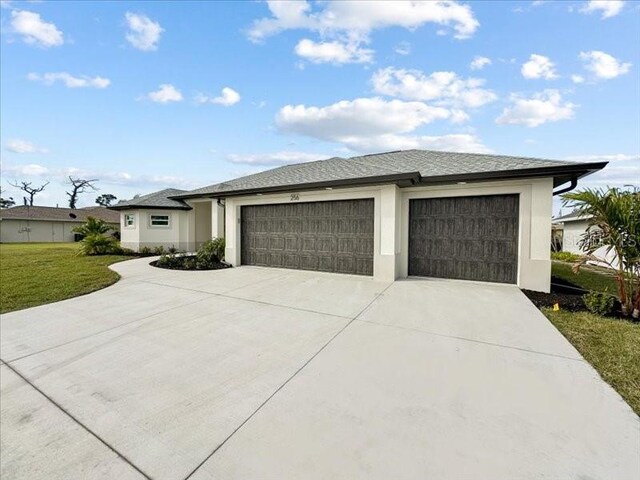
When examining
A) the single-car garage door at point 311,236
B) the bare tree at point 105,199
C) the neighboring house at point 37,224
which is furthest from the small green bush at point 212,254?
the bare tree at point 105,199

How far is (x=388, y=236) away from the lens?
847cm

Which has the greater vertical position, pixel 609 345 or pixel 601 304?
pixel 601 304

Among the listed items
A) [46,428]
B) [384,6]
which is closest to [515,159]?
[384,6]

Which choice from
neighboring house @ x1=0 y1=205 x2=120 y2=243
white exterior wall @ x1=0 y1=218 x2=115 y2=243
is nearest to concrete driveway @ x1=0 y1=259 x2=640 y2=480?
neighboring house @ x1=0 y1=205 x2=120 y2=243

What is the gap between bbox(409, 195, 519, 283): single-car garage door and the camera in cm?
789

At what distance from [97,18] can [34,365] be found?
931 cm

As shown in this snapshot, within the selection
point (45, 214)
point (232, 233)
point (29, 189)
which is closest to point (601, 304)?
point (232, 233)

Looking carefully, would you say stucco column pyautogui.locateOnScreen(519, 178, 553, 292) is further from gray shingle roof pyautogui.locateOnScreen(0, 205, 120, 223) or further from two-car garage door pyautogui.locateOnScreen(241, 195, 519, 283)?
gray shingle roof pyautogui.locateOnScreen(0, 205, 120, 223)

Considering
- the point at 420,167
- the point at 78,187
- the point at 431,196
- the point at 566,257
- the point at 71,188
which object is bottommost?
the point at 566,257

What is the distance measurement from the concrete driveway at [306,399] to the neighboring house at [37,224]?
30.9 metres

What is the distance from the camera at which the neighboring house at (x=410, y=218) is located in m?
7.48

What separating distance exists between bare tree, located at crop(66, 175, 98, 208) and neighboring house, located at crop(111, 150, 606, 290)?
49.1 meters

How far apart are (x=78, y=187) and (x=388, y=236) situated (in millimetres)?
57168

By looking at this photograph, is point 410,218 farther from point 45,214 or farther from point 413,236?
point 45,214
